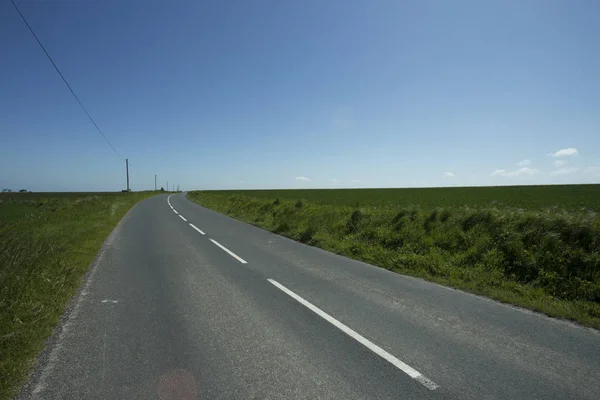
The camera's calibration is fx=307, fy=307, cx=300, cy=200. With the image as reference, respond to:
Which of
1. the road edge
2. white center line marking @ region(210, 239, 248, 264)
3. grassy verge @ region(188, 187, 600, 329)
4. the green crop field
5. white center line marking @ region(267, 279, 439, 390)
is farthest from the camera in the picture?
the green crop field

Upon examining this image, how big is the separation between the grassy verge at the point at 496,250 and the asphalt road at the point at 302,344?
963 mm

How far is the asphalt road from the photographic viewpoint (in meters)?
3.08

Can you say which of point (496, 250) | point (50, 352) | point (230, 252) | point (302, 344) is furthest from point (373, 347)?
point (230, 252)

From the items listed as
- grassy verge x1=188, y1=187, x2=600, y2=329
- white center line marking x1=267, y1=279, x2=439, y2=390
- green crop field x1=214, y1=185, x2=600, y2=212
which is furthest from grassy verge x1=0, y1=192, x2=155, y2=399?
green crop field x1=214, y1=185, x2=600, y2=212

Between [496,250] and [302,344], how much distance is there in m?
6.81

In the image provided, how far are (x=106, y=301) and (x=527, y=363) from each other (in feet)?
21.1

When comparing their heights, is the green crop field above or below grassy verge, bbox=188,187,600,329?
above

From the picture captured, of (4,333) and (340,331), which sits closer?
(4,333)

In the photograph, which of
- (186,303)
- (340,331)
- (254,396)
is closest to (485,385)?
(340,331)

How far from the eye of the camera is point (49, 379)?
3.20 meters

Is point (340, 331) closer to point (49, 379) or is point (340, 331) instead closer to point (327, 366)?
point (327, 366)

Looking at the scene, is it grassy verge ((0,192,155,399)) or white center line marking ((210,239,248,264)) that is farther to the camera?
white center line marking ((210,239,248,264))

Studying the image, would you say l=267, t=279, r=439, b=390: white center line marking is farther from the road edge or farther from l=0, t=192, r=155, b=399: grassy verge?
l=0, t=192, r=155, b=399: grassy verge

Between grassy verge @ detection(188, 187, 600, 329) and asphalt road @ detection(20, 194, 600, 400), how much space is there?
3.16ft
